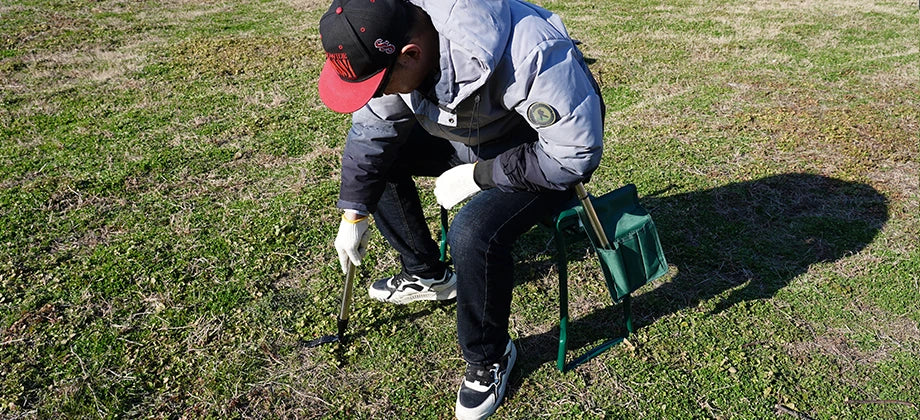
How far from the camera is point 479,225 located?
2.41 meters

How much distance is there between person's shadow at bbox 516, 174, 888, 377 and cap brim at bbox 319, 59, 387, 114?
140cm

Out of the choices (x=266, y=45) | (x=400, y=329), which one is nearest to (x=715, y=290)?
(x=400, y=329)

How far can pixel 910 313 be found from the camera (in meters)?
3.17

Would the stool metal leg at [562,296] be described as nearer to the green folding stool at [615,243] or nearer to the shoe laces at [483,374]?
the green folding stool at [615,243]

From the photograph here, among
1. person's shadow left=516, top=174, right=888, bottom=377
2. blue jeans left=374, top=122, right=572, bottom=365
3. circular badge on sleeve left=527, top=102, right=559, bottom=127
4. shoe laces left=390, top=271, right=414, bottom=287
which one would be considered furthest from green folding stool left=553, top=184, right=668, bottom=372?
shoe laces left=390, top=271, right=414, bottom=287

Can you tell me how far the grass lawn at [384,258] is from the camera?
2760 mm

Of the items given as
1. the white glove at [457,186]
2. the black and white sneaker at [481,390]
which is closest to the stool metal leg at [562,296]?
the black and white sneaker at [481,390]

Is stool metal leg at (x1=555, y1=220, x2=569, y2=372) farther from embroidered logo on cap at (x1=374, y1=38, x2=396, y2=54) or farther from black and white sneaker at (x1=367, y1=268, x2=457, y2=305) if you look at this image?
embroidered logo on cap at (x1=374, y1=38, x2=396, y2=54)

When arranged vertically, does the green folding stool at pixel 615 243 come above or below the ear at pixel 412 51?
below

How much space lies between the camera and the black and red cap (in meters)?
1.99

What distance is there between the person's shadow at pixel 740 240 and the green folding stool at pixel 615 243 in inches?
11.7

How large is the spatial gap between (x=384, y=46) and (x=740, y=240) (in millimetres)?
2558

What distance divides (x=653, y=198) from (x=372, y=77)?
8.33 ft

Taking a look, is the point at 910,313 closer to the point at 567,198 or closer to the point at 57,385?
the point at 567,198
